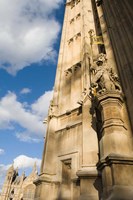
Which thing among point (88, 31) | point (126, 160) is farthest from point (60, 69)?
point (126, 160)

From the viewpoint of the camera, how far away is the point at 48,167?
7.52 metres

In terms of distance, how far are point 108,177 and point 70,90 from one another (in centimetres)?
647

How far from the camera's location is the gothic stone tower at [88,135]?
14.5 ft

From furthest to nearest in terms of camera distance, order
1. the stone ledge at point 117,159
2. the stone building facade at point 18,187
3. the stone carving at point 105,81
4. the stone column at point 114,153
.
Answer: the stone building facade at point 18,187 → the stone carving at point 105,81 → the stone ledge at point 117,159 → the stone column at point 114,153

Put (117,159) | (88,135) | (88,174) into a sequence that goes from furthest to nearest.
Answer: (88,135), (88,174), (117,159)

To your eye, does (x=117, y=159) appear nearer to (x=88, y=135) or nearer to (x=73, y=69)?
(x=88, y=135)

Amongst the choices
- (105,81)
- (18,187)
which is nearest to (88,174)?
(105,81)

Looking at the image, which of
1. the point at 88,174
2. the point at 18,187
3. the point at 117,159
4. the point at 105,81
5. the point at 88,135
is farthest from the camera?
the point at 18,187

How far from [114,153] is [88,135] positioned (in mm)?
2421

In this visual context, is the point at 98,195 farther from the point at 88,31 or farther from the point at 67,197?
the point at 88,31

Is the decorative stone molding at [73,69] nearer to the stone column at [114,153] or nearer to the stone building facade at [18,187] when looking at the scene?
the stone column at [114,153]

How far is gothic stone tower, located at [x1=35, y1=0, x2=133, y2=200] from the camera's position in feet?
14.5

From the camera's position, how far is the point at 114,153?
4504 millimetres

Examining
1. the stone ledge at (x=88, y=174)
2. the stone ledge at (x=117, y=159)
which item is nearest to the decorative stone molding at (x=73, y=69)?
the stone ledge at (x=88, y=174)
